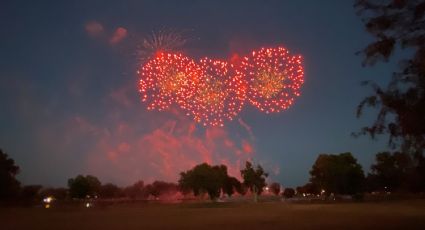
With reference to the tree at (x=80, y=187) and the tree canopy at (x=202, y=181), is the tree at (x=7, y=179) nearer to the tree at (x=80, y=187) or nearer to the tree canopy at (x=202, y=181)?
the tree canopy at (x=202, y=181)

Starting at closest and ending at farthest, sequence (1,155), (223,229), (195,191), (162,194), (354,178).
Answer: (223,229) → (1,155) → (354,178) → (195,191) → (162,194)

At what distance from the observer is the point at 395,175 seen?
94.8 metres

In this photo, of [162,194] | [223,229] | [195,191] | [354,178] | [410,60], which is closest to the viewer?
[410,60]

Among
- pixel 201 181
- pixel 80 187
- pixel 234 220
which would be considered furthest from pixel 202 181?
pixel 234 220

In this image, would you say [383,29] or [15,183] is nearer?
[383,29]

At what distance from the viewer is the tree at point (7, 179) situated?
68500 mm

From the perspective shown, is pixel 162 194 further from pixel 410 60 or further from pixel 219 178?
pixel 410 60

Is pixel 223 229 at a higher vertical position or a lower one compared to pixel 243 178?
lower

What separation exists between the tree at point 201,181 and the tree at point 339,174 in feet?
65.5

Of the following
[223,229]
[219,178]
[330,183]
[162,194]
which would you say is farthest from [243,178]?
[223,229]

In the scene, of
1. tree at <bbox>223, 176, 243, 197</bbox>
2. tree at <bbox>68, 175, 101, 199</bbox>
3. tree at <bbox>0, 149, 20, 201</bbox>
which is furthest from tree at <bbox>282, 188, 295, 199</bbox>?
tree at <bbox>0, 149, 20, 201</bbox>

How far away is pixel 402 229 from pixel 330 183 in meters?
71.6

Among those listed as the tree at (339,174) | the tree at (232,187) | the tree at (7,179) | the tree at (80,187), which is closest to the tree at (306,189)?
the tree at (232,187)

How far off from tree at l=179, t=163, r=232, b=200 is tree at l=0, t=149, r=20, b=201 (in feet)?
106
